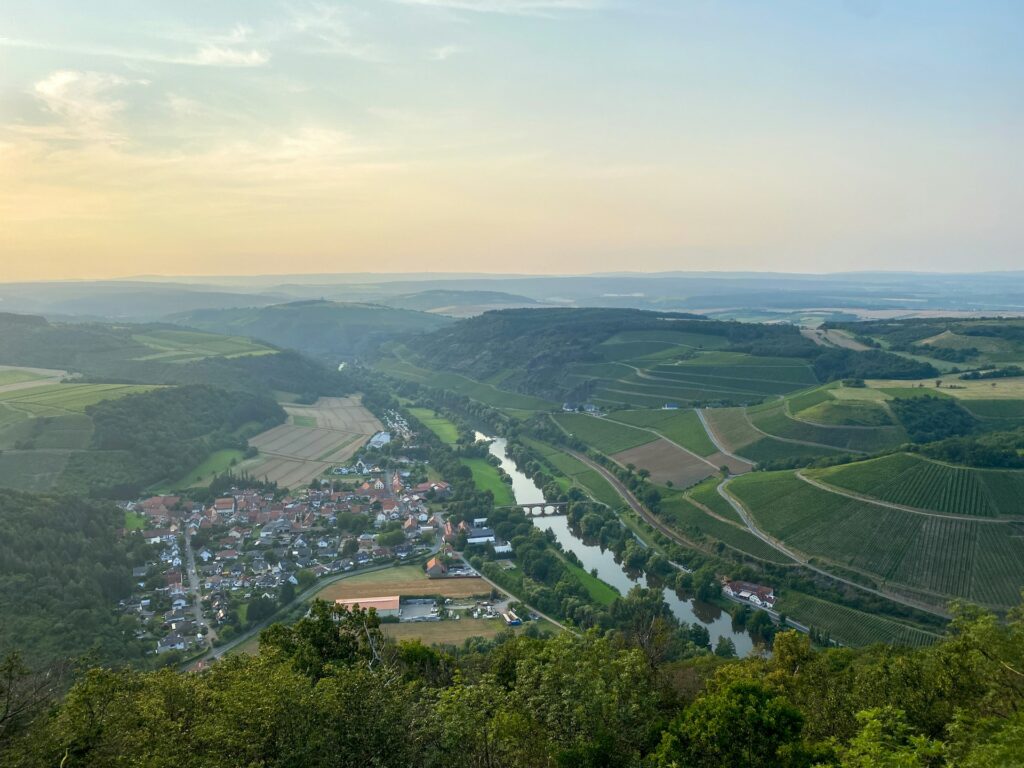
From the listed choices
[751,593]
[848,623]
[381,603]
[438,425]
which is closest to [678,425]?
[751,593]

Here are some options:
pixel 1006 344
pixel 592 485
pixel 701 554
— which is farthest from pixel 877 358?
pixel 701 554

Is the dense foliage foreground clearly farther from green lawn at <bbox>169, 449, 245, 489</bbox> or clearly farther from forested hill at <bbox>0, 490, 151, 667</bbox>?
green lawn at <bbox>169, 449, 245, 489</bbox>

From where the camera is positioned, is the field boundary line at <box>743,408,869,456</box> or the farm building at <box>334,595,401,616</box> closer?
the farm building at <box>334,595,401,616</box>

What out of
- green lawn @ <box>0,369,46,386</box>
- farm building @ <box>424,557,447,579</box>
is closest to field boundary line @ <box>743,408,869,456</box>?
farm building @ <box>424,557,447,579</box>

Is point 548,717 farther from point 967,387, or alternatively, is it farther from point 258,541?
point 967,387

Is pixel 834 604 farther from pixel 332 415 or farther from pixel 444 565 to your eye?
Answer: pixel 332 415
